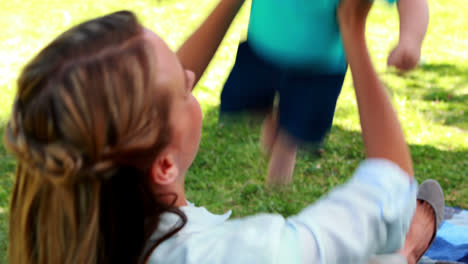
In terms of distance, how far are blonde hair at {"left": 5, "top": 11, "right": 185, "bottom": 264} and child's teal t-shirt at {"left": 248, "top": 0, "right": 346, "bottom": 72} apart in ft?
3.51

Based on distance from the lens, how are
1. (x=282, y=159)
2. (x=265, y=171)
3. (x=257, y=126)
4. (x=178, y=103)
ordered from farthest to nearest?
(x=257, y=126)
(x=265, y=171)
(x=282, y=159)
(x=178, y=103)

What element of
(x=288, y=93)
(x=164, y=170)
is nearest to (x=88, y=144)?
(x=164, y=170)

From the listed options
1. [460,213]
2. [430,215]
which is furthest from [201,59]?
[460,213]

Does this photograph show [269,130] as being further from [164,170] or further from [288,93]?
[164,170]

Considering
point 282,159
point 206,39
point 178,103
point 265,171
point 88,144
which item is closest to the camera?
point 88,144

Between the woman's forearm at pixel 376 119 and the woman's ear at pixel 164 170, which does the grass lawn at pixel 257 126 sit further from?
the woman's ear at pixel 164 170

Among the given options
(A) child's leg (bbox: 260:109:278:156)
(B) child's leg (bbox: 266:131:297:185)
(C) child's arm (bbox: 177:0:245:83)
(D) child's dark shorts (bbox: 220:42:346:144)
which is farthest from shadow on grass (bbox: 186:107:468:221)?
(C) child's arm (bbox: 177:0:245:83)

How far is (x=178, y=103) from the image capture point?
43.9 inches

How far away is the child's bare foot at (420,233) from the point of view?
1864mm

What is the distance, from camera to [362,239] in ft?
3.41

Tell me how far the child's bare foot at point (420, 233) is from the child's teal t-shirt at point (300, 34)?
668 millimetres

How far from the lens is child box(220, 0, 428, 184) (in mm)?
2066

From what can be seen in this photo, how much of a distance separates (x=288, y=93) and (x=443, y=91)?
2.48 m

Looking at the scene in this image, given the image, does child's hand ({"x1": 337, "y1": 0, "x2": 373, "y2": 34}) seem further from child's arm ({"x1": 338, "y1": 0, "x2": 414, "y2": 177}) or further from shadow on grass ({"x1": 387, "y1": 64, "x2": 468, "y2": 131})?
shadow on grass ({"x1": 387, "y1": 64, "x2": 468, "y2": 131})
